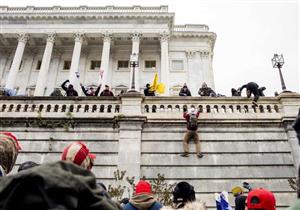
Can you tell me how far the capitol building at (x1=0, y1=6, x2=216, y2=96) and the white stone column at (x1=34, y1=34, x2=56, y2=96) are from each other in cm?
12

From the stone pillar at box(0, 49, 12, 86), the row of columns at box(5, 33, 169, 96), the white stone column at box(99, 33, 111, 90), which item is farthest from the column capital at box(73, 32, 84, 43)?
the stone pillar at box(0, 49, 12, 86)

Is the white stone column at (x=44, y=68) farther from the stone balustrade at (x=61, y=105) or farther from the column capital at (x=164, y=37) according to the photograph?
the stone balustrade at (x=61, y=105)

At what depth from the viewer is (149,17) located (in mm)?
41438

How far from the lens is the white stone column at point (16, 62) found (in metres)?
36.8


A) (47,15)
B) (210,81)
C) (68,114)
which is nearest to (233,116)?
(68,114)

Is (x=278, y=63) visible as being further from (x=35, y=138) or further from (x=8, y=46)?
(x=8, y=46)

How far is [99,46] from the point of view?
43.5 m

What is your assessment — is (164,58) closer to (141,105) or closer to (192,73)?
(192,73)

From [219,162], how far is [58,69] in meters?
33.1

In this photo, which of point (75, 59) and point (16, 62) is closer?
point (16, 62)

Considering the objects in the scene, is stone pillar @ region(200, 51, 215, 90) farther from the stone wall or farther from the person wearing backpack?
the person wearing backpack

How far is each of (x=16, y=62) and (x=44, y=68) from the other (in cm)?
330

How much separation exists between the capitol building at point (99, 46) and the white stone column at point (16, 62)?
116 millimetres

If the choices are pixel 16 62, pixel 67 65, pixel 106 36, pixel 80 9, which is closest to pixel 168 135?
pixel 106 36
